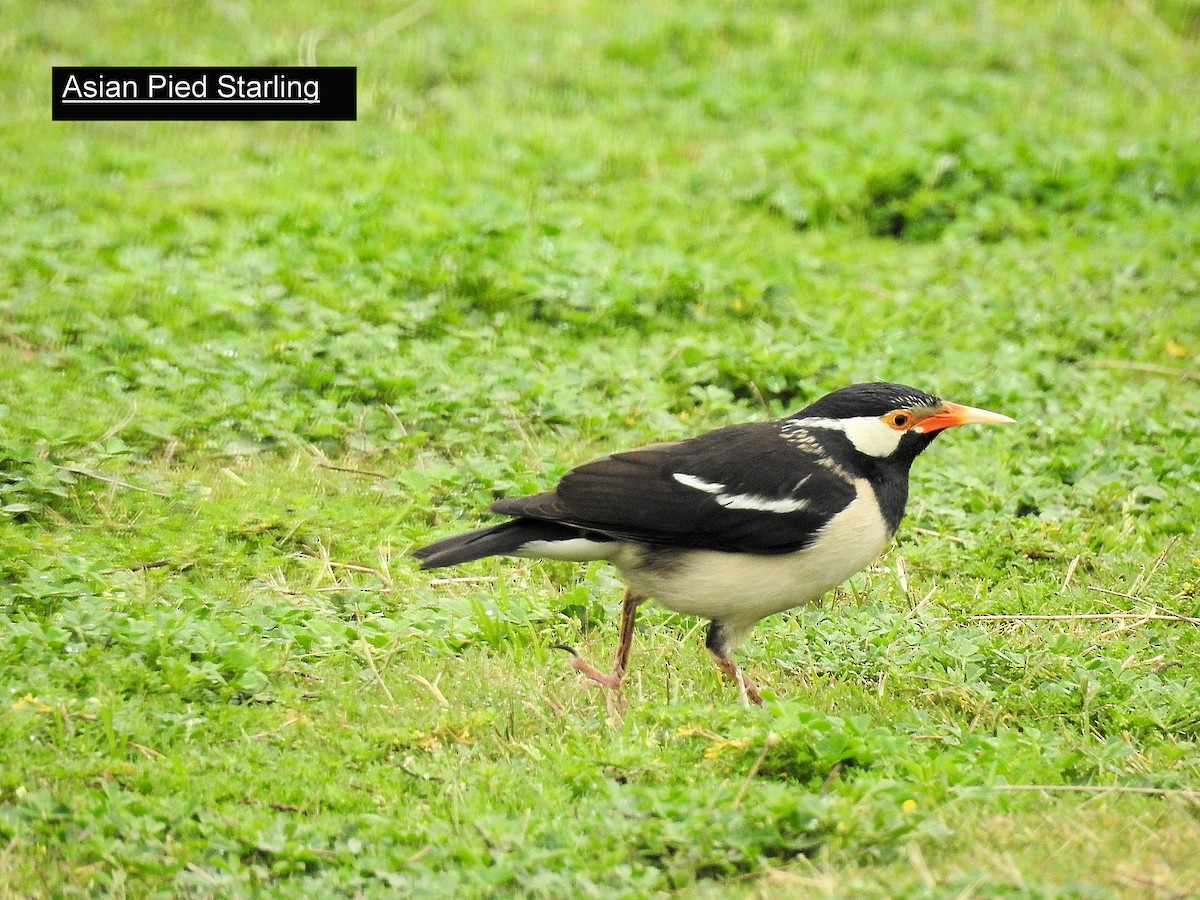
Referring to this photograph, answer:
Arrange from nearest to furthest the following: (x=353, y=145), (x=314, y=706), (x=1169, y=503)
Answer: (x=314, y=706), (x=1169, y=503), (x=353, y=145)

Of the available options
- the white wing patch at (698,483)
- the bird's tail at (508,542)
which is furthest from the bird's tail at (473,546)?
the white wing patch at (698,483)

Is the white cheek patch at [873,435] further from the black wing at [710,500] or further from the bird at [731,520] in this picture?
the black wing at [710,500]

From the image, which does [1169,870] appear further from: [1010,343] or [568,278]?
[568,278]

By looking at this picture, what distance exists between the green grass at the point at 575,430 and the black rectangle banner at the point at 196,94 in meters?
0.17

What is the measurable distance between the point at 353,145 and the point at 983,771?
7.71m

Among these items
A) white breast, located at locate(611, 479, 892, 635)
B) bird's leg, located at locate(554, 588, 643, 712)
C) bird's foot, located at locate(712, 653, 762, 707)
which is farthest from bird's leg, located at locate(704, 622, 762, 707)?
bird's leg, located at locate(554, 588, 643, 712)

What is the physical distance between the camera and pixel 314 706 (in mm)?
5145

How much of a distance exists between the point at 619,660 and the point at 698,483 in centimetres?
75

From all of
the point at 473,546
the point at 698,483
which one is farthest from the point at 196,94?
the point at 698,483

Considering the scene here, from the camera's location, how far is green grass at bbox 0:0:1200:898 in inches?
172

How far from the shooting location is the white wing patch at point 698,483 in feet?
18.0

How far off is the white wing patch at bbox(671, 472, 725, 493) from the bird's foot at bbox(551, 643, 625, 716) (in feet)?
2.53

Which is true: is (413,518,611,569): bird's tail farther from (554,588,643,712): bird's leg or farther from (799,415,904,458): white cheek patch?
(799,415,904,458): white cheek patch

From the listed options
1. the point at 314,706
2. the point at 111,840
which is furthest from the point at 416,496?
the point at 111,840
